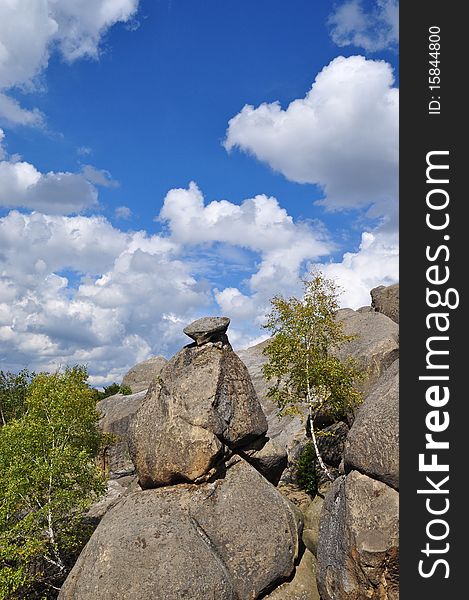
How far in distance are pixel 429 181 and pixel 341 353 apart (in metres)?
28.6

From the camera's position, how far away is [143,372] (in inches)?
3157

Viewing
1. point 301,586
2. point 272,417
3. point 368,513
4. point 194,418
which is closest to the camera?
point 368,513

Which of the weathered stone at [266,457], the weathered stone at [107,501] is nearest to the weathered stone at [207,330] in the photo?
the weathered stone at [266,457]

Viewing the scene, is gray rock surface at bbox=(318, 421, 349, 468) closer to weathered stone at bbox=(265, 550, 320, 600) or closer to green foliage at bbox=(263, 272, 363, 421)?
green foliage at bbox=(263, 272, 363, 421)

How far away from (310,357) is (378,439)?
41.1 ft

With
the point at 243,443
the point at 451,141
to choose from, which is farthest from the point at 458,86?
the point at 243,443

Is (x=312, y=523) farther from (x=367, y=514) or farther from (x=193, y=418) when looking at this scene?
(x=193, y=418)

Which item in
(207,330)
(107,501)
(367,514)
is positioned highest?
(207,330)

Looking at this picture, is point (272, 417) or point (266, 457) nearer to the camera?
point (266, 457)

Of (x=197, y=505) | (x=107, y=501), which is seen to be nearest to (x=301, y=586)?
(x=197, y=505)

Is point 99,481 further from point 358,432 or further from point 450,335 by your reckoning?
point 450,335

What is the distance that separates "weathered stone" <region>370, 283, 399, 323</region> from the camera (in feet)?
151

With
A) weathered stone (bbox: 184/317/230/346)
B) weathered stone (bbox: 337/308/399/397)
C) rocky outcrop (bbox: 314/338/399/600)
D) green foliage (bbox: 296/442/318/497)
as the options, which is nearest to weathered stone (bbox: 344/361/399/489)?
rocky outcrop (bbox: 314/338/399/600)

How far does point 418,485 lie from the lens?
11867 mm
